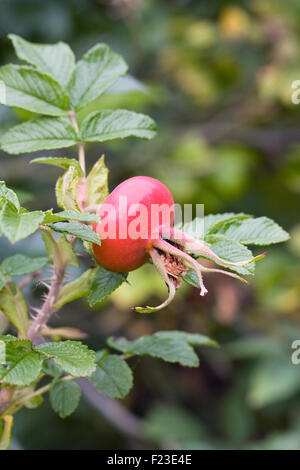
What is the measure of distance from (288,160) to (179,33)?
106 centimetres

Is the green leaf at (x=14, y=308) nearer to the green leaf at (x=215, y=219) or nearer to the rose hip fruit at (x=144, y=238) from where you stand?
the rose hip fruit at (x=144, y=238)

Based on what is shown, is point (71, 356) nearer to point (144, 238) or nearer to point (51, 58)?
point (144, 238)

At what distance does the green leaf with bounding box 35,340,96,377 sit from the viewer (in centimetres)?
87

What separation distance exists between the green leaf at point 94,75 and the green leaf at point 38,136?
0.31 feet

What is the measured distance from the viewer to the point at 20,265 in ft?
3.60

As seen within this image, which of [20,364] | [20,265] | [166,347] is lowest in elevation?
[20,364]

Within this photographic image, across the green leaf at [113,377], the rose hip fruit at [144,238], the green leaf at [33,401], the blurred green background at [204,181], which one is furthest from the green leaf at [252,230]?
the blurred green background at [204,181]

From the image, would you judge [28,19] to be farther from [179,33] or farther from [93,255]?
[93,255]

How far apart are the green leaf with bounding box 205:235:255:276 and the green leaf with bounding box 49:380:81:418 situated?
0.39 metres

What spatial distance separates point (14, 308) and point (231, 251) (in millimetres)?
415

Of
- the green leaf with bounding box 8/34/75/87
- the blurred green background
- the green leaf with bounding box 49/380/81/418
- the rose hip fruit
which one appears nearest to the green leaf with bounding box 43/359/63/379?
the green leaf with bounding box 49/380/81/418

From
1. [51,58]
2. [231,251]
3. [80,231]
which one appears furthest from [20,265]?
[51,58]

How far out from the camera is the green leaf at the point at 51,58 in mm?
1297

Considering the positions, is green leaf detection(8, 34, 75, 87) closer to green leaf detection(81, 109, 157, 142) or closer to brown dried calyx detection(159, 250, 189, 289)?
green leaf detection(81, 109, 157, 142)
